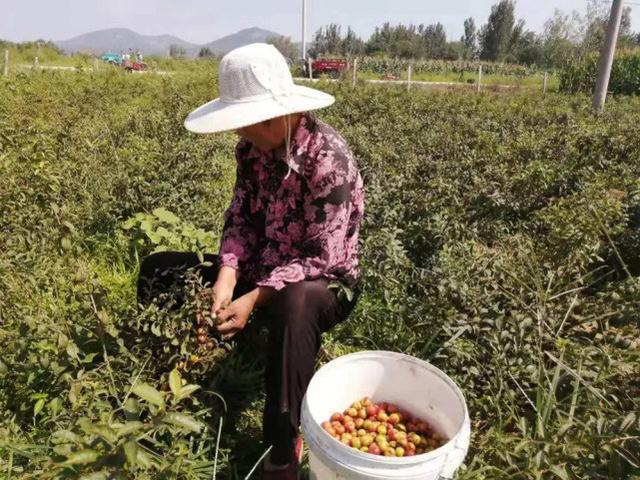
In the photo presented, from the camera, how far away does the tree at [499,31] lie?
58812 millimetres

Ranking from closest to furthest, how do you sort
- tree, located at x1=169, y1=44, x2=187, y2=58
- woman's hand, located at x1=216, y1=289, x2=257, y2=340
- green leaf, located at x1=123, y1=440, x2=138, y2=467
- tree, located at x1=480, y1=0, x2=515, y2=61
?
green leaf, located at x1=123, y1=440, x2=138, y2=467 < woman's hand, located at x1=216, y1=289, x2=257, y2=340 < tree, located at x1=169, y1=44, x2=187, y2=58 < tree, located at x1=480, y1=0, x2=515, y2=61

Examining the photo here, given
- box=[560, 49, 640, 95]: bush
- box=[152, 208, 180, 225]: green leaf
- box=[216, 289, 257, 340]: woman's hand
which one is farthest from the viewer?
box=[560, 49, 640, 95]: bush

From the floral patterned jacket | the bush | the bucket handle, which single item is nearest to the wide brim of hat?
the floral patterned jacket

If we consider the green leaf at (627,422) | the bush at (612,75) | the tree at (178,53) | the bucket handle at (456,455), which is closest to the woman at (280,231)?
the bucket handle at (456,455)

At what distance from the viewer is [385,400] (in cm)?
182

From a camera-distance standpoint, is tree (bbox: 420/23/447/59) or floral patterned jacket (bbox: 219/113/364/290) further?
tree (bbox: 420/23/447/59)

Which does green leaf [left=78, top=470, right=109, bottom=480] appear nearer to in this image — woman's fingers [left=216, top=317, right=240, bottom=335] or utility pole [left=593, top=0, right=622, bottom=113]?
Answer: woman's fingers [left=216, top=317, right=240, bottom=335]

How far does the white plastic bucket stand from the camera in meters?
1.26

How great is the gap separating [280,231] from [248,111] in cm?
53

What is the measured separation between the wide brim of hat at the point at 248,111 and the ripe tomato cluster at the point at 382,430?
1.00 metres

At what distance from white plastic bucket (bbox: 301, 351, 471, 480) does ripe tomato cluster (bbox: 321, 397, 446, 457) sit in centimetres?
3

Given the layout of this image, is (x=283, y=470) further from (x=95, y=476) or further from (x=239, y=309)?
(x=95, y=476)

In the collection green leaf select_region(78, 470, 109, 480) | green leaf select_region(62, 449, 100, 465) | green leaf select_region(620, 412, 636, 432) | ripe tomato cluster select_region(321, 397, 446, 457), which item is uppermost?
green leaf select_region(62, 449, 100, 465)

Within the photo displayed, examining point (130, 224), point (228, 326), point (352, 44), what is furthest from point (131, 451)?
point (352, 44)
